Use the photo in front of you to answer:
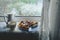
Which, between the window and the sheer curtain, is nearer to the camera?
the sheer curtain

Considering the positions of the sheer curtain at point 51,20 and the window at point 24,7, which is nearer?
the sheer curtain at point 51,20

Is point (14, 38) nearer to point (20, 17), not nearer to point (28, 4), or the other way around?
point (20, 17)

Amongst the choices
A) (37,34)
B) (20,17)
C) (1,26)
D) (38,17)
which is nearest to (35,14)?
(38,17)

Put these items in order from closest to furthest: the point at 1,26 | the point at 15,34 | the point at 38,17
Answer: the point at 15,34 → the point at 1,26 → the point at 38,17

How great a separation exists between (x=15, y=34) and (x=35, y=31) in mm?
237

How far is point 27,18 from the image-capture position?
75.2 inches

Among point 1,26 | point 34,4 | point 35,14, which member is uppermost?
point 34,4

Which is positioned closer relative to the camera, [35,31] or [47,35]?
[47,35]

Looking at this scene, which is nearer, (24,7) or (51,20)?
(51,20)

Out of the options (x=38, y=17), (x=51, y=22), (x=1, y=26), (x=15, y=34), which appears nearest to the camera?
(x=51, y=22)

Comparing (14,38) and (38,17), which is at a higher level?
(38,17)

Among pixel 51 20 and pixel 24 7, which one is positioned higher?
pixel 24 7

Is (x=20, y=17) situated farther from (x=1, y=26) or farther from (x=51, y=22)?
(x=51, y=22)

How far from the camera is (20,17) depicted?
6.27 feet
